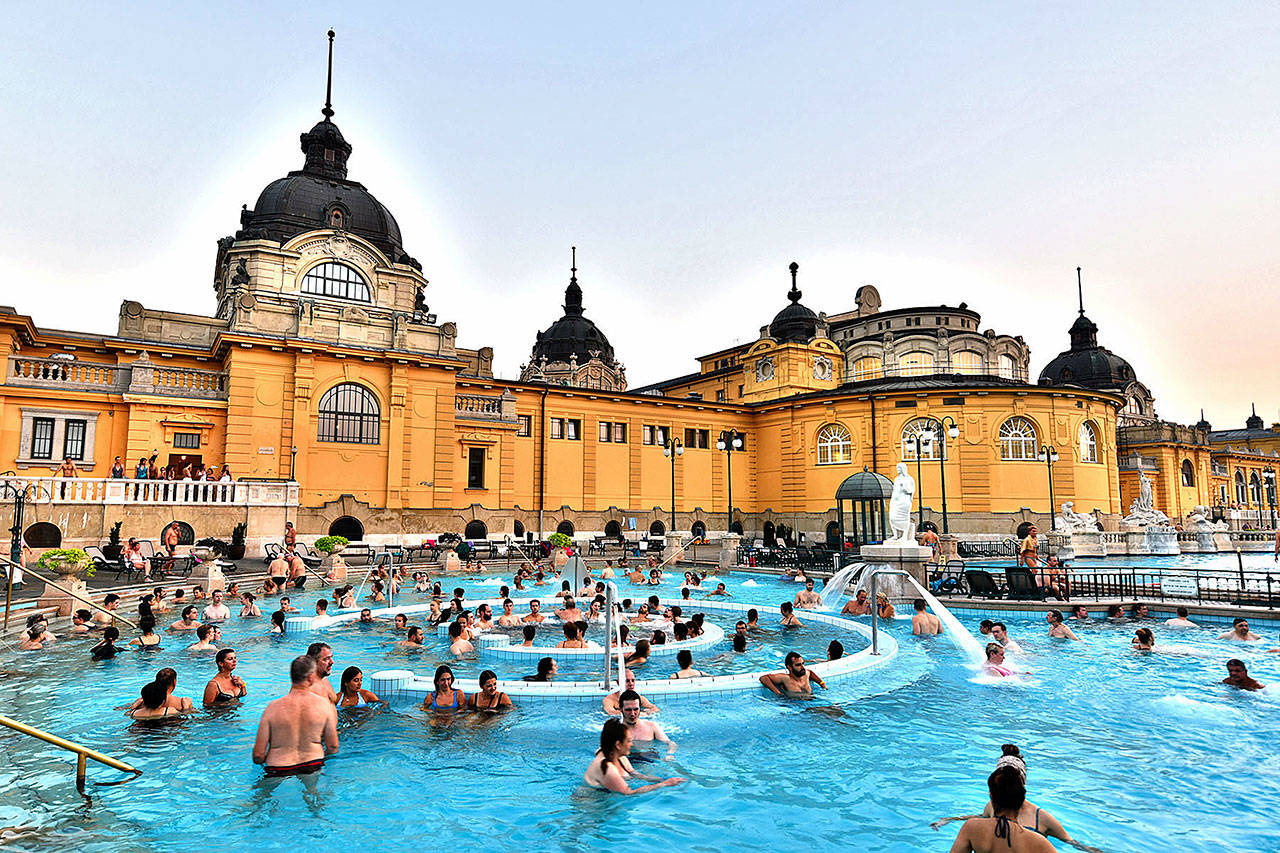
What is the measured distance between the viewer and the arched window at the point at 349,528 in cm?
3178

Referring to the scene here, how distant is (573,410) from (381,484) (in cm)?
1216

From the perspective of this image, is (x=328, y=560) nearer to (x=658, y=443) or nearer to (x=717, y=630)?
(x=717, y=630)

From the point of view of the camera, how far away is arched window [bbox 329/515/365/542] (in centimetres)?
3178

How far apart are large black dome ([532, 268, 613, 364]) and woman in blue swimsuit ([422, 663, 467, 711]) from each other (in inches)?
2137

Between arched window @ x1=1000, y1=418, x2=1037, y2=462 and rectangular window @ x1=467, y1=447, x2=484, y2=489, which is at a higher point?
arched window @ x1=1000, y1=418, x2=1037, y2=462

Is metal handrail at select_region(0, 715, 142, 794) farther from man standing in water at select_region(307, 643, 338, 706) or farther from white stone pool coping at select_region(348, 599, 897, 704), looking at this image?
white stone pool coping at select_region(348, 599, 897, 704)

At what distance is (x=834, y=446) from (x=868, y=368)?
11.3 m

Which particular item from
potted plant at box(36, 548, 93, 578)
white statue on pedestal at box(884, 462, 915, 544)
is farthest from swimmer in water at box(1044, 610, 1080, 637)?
potted plant at box(36, 548, 93, 578)

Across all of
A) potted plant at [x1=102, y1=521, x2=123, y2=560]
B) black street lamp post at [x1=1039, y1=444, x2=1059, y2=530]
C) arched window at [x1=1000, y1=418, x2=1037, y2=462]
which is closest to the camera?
potted plant at [x1=102, y1=521, x2=123, y2=560]

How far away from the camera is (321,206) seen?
38.4 metres

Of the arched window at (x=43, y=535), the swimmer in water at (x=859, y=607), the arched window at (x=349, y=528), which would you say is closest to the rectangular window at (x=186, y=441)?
the arched window at (x=349, y=528)

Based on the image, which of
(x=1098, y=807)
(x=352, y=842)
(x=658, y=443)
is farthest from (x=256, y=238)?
(x=1098, y=807)

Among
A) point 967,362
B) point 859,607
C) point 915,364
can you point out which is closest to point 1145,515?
point 967,362

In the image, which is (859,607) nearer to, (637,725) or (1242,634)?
(1242,634)
